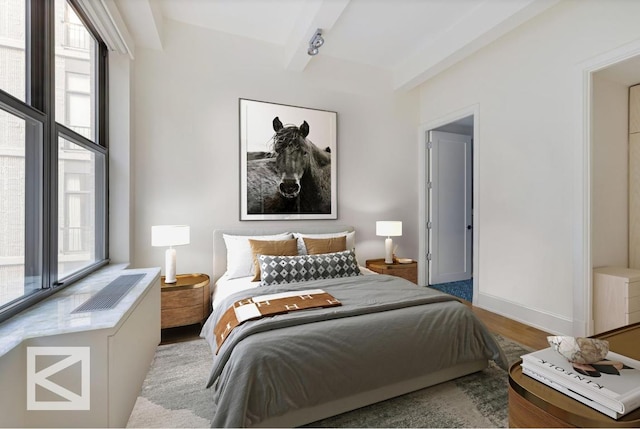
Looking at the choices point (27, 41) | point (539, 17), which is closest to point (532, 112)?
point (539, 17)

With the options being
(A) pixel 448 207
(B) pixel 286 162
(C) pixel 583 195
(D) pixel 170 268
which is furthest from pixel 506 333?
Result: (D) pixel 170 268

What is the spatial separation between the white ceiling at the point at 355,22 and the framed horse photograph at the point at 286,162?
67 cm

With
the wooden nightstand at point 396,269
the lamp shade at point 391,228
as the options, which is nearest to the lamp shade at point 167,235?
the wooden nightstand at point 396,269

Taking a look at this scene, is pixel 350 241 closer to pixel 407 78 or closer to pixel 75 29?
pixel 407 78

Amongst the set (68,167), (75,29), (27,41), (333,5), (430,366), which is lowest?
(430,366)

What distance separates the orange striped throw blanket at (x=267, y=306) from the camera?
70.3 inches

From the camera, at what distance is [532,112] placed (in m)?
2.93

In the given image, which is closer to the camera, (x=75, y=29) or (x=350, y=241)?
(x=75, y=29)

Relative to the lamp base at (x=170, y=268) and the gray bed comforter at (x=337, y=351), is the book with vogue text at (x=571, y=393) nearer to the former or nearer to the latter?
the gray bed comforter at (x=337, y=351)

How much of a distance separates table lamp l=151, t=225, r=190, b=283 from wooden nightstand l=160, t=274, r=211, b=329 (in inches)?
5.2

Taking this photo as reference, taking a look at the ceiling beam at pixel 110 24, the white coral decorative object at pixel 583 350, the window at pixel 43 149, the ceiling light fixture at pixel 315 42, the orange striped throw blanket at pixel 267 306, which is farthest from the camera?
the ceiling light fixture at pixel 315 42

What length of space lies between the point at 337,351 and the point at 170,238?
190 centimetres

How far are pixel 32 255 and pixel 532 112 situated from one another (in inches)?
166

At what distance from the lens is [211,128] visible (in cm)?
323
